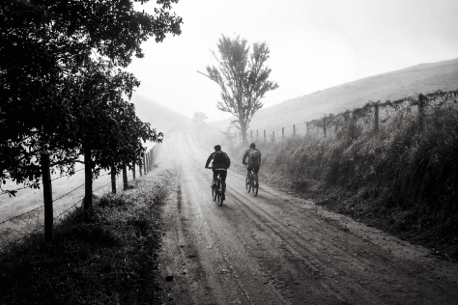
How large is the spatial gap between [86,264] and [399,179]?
764cm

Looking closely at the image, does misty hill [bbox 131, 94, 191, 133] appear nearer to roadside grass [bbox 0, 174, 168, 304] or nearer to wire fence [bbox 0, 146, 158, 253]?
wire fence [bbox 0, 146, 158, 253]

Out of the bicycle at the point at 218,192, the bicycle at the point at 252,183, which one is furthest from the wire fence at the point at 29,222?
the bicycle at the point at 252,183

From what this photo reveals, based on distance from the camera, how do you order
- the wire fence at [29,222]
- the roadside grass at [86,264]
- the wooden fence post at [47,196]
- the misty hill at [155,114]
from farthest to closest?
the misty hill at [155,114] → the wire fence at [29,222] → the wooden fence post at [47,196] → the roadside grass at [86,264]

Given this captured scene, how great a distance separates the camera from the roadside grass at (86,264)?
3.89m

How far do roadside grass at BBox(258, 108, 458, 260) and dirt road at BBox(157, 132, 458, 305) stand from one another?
0.61m

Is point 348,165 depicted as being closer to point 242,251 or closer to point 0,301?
point 242,251

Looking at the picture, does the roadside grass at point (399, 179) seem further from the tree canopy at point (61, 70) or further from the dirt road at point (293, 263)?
the tree canopy at point (61, 70)

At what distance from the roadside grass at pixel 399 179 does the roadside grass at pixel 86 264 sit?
5.52m

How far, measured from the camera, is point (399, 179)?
7.63m

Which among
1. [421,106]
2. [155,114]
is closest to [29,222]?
[421,106]

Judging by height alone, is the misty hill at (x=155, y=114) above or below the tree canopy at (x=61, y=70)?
above

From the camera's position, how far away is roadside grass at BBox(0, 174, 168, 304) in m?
3.89

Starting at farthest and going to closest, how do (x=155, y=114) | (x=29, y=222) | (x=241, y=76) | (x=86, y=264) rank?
(x=155, y=114) < (x=241, y=76) < (x=29, y=222) < (x=86, y=264)

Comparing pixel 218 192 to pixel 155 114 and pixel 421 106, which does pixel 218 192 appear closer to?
pixel 421 106
